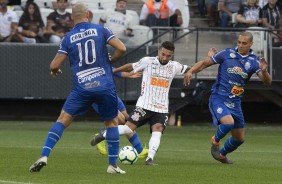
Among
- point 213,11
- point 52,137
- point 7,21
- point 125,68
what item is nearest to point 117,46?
point 52,137

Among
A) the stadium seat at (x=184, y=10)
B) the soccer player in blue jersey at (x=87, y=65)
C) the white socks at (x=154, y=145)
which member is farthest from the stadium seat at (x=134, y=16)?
the soccer player in blue jersey at (x=87, y=65)

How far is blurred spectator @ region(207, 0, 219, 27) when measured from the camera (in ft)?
96.5

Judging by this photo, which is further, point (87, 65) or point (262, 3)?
point (262, 3)

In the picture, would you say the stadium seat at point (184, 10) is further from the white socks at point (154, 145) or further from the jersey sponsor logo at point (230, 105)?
the white socks at point (154, 145)

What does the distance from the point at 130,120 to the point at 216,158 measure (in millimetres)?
1527

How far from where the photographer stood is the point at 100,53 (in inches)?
529

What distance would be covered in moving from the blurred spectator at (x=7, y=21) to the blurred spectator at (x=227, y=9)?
5.80 metres

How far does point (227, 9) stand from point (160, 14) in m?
2.19

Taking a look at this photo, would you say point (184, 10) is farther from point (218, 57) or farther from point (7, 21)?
point (218, 57)

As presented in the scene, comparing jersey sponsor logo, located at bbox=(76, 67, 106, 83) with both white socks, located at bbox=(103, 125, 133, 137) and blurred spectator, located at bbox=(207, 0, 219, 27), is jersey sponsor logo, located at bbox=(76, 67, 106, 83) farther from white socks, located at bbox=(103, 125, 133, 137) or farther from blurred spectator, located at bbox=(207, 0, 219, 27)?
blurred spectator, located at bbox=(207, 0, 219, 27)

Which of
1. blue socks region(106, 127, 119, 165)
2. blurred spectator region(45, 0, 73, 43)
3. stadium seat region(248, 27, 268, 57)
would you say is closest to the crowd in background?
blurred spectator region(45, 0, 73, 43)

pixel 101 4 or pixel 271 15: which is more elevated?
pixel 101 4

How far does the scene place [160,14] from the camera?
2797cm

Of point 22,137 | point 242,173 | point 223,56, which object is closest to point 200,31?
point 22,137
